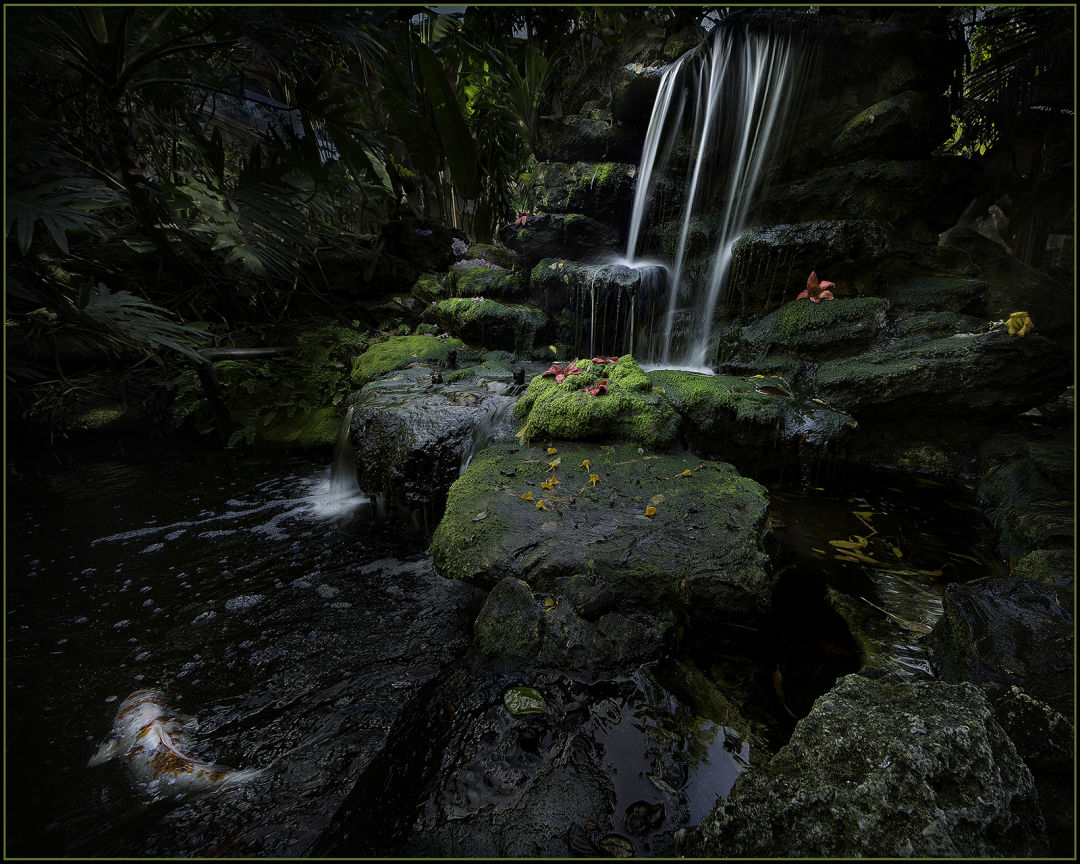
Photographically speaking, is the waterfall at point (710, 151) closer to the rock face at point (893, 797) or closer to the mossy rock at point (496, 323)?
the mossy rock at point (496, 323)

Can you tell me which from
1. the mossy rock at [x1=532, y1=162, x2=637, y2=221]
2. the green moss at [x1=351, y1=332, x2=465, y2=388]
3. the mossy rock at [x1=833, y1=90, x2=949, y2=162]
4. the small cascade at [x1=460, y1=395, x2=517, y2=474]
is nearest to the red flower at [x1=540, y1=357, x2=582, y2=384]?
the small cascade at [x1=460, y1=395, x2=517, y2=474]

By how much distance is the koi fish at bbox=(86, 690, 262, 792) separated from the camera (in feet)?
5.32

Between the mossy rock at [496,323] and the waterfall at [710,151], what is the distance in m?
1.88

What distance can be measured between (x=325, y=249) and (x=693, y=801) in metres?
8.70

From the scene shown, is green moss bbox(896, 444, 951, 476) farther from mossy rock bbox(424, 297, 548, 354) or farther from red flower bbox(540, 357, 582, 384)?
mossy rock bbox(424, 297, 548, 354)

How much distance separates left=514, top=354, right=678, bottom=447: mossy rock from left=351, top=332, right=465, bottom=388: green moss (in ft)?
9.36

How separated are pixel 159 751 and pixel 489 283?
6630 mm

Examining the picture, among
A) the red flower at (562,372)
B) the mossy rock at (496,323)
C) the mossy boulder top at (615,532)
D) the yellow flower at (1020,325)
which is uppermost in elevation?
the yellow flower at (1020,325)

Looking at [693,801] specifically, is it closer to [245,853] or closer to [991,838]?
[991,838]

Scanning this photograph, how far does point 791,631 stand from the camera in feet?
7.75

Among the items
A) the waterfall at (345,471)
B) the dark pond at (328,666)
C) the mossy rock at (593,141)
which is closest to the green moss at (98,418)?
the dark pond at (328,666)

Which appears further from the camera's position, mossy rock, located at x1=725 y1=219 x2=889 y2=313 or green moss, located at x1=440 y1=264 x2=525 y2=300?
green moss, located at x1=440 y1=264 x2=525 y2=300

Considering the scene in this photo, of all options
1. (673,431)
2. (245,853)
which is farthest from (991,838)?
(673,431)

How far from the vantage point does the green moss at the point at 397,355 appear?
238 inches
